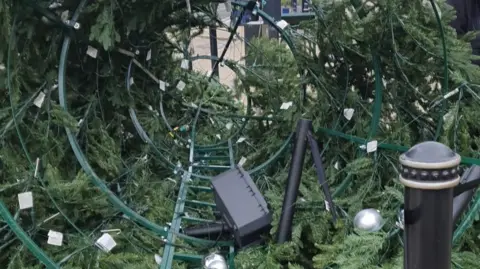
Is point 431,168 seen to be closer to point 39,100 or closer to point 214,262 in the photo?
point 214,262

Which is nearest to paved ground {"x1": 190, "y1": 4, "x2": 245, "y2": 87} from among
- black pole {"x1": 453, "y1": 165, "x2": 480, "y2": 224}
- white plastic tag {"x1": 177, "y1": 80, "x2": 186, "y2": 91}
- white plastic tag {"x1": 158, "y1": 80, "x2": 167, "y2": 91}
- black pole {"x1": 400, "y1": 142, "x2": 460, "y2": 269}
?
white plastic tag {"x1": 177, "y1": 80, "x2": 186, "y2": 91}

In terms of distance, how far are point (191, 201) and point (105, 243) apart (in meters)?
0.81

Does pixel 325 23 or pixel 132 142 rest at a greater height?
pixel 325 23

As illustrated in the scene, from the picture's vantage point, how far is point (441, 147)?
4.00 ft

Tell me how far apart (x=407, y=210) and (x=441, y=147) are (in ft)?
0.53

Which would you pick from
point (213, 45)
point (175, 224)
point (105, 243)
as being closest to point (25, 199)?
point (105, 243)

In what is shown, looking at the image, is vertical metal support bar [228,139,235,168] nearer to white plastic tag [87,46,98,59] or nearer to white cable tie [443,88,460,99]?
white plastic tag [87,46,98,59]

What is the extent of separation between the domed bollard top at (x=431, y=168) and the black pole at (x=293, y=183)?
1.26 metres

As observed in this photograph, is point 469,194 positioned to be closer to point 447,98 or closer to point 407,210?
point 407,210

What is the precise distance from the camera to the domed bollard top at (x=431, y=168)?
3.89 ft

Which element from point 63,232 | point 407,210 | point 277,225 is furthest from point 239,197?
point 407,210

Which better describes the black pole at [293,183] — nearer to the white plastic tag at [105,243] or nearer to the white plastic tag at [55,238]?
the white plastic tag at [105,243]

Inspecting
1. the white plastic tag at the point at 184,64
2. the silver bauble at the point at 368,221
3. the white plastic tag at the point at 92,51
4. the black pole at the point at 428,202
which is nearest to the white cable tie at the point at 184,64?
the white plastic tag at the point at 184,64

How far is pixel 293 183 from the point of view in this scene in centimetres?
262
